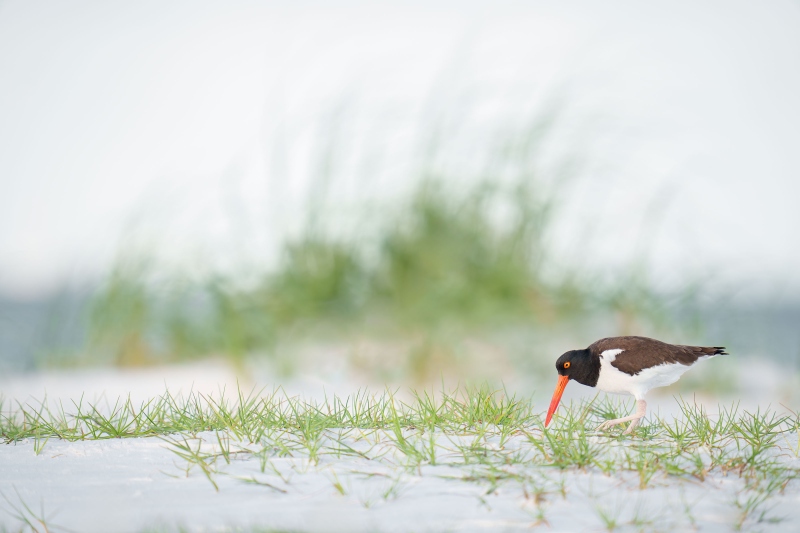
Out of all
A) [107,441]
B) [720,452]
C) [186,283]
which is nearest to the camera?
[720,452]

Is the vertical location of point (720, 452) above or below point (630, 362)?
below

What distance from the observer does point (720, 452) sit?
104 inches

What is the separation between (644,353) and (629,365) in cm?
9

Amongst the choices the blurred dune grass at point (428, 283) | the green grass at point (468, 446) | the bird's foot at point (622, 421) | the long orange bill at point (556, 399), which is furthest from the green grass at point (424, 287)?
the bird's foot at point (622, 421)

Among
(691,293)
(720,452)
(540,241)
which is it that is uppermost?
(540,241)

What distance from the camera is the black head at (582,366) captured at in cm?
323

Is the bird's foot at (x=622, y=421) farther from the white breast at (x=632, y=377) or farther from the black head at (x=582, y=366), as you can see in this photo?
the black head at (x=582, y=366)

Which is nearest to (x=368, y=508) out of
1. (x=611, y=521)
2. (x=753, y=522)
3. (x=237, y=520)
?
(x=237, y=520)

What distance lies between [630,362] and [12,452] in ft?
8.30

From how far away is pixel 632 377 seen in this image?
308cm

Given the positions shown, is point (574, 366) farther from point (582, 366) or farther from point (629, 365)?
point (629, 365)

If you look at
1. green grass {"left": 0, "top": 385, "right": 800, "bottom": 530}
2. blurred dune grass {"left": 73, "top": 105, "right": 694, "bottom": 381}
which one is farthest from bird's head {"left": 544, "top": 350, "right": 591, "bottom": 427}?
blurred dune grass {"left": 73, "top": 105, "right": 694, "bottom": 381}

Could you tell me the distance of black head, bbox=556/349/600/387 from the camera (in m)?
3.23

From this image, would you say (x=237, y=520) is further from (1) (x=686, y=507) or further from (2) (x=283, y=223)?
(2) (x=283, y=223)
